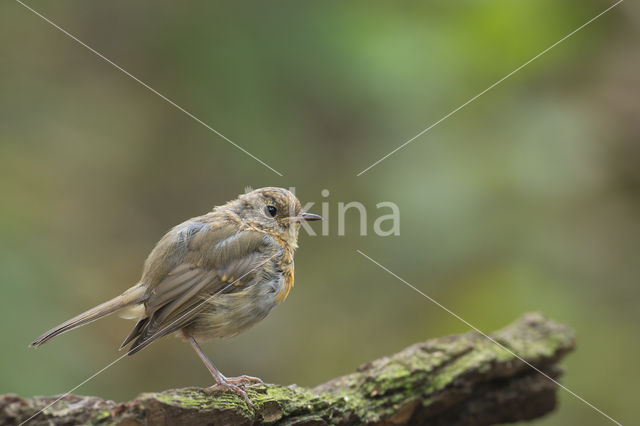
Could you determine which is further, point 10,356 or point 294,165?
point 294,165

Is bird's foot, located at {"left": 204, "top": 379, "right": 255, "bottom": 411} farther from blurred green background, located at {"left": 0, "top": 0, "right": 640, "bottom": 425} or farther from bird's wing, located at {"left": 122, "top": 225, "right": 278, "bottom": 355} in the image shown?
blurred green background, located at {"left": 0, "top": 0, "right": 640, "bottom": 425}

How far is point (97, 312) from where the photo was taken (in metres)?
3.90

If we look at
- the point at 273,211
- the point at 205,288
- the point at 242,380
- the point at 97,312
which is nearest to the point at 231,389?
the point at 242,380

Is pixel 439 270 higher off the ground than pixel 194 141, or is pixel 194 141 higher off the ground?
pixel 194 141

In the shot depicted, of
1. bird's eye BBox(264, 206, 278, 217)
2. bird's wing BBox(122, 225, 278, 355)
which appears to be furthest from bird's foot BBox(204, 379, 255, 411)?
bird's eye BBox(264, 206, 278, 217)

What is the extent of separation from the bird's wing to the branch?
54 cm

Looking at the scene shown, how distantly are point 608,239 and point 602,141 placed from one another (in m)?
0.92

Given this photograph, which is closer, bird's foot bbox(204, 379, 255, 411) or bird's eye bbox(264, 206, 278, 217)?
bird's foot bbox(204, 379, 255, 411)

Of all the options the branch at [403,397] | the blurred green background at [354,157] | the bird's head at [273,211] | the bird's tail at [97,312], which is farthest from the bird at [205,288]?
the blurred green background at [354,157]

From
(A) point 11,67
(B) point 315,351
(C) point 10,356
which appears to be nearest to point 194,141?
(A) point 11,67

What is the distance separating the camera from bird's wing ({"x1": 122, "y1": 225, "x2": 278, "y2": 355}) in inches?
155

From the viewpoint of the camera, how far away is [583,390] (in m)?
5.86

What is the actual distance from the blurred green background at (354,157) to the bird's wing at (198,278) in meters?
1.72

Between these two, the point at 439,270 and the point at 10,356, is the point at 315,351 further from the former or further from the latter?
the point at 10,356
